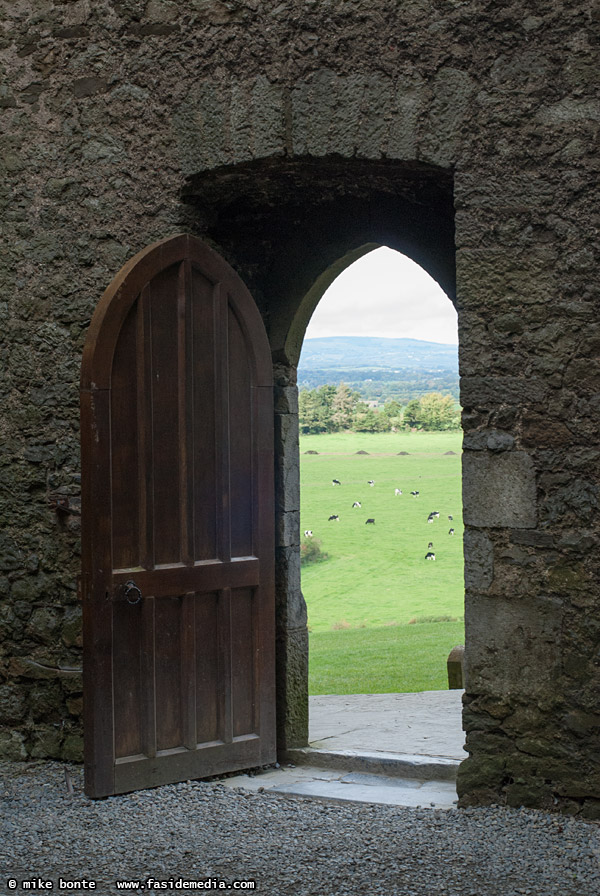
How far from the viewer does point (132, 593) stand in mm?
3801

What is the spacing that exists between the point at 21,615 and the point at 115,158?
218 cm

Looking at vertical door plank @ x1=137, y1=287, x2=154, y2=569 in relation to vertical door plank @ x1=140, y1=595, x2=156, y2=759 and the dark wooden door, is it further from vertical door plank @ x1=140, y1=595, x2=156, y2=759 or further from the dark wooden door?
vertical door plank @ x1=140, y1=595, x2=156, y2=759

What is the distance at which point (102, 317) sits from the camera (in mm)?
3732

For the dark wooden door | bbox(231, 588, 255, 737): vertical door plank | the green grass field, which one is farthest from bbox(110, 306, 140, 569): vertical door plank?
the green grass field

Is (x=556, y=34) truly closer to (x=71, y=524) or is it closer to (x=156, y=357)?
(x=156, y=357)

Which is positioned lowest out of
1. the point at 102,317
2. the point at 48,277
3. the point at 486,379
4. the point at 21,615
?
the point at 21,615

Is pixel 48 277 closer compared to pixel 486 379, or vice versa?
pixel 486 379

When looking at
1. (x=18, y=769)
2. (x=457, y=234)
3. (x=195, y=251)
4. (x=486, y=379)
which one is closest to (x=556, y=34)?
(x=457, y=234)

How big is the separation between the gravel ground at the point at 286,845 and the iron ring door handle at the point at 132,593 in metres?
0.79

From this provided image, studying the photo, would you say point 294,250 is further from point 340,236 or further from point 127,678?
point 127,678

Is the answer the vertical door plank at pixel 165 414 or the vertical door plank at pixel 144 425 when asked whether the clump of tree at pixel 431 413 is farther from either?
the vertical door plank at pixel 144 425

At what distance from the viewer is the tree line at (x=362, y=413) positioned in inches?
848

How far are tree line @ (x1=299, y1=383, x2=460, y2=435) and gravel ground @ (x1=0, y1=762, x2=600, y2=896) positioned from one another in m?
17.4

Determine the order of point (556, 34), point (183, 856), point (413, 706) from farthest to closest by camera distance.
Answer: point (413, 706)
point (556, 34)
point (183, 856)
